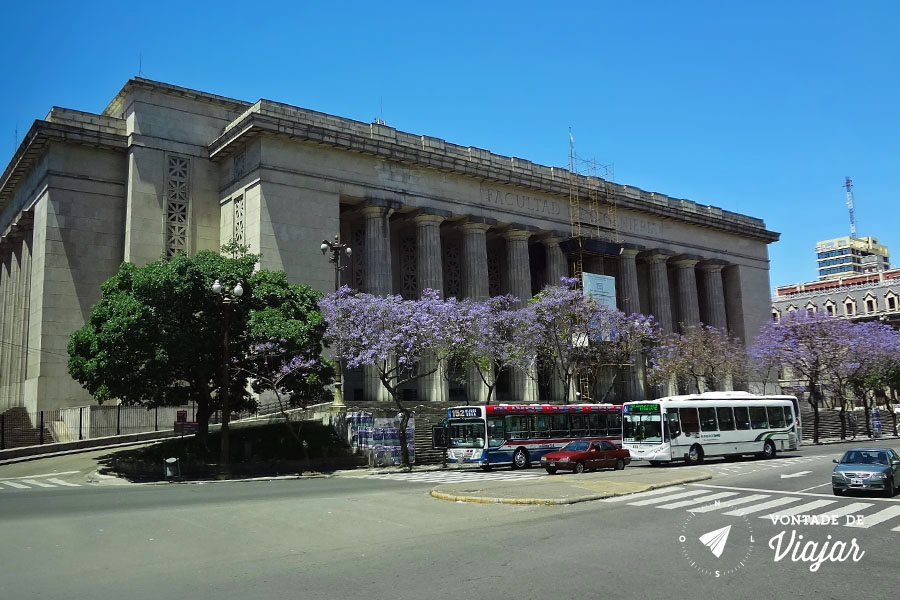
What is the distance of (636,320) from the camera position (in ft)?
161

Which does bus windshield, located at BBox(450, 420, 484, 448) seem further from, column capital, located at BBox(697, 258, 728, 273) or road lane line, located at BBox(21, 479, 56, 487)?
column capital, located at BBox(697, 258, 728, 273)

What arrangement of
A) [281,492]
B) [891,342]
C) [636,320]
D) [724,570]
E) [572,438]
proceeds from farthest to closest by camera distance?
[891,342]
[636,320]
[572,438]
[281,492]
[724,570]

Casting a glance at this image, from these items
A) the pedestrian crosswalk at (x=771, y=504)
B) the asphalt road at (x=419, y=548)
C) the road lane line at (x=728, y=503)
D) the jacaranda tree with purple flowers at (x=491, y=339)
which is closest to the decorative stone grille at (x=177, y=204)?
the jacaranda tree with purple flowers at (x=491, y=339)

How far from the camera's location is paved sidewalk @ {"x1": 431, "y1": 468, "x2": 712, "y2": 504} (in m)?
18.1

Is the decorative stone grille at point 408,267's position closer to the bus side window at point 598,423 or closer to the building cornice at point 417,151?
the building cornice at point 417,151

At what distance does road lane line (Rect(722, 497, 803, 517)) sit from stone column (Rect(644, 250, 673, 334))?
46468 millimetres

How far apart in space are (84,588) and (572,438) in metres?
27.2

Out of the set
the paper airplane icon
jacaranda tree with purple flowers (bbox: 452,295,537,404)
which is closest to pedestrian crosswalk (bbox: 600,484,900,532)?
the paper airplane icon

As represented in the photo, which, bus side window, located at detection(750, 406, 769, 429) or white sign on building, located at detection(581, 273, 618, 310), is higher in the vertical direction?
white sign on building, located at detection(581, 273, 618, 310)

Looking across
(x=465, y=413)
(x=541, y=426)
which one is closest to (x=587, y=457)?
(x=541, y=426)

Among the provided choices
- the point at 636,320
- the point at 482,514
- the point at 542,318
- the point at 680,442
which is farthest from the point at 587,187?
the point at 482,514

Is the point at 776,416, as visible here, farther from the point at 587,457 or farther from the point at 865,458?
the point at 865,458

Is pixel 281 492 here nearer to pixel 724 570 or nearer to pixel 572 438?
pixel 724 570

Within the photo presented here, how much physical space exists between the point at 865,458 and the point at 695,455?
12260mm
